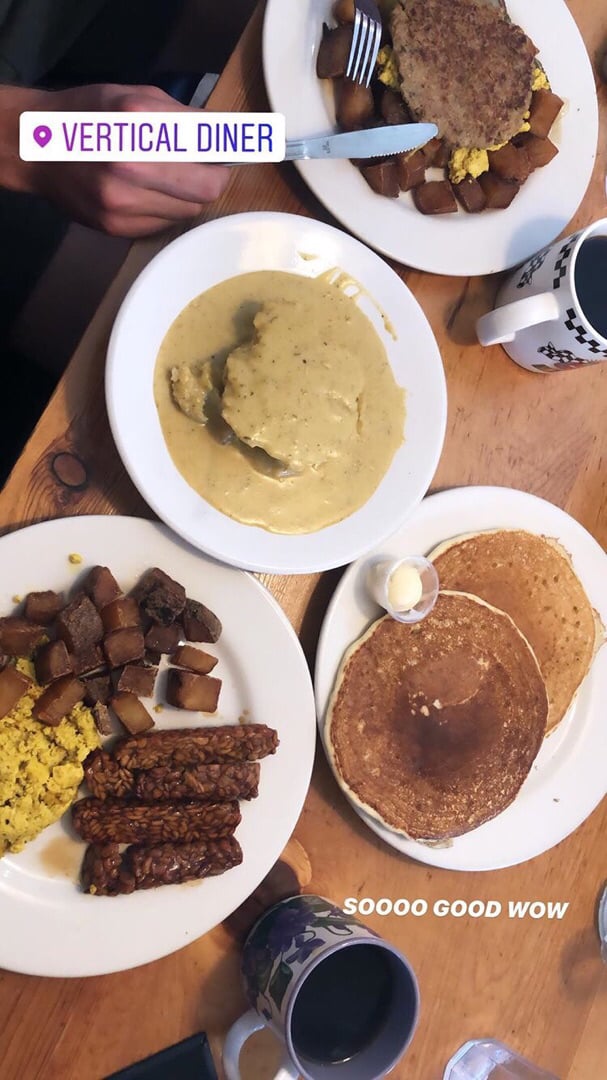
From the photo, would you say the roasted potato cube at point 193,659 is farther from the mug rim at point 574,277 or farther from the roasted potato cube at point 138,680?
the mug rim at point 574,277

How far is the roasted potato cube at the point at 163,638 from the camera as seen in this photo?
1.28 metres

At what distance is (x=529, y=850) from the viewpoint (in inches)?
61.9

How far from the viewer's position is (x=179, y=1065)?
4.44 ft

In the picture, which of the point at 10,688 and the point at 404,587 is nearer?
the point at 10,688

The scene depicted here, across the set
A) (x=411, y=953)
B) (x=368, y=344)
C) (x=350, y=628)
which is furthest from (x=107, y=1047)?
(x=368, y=344)

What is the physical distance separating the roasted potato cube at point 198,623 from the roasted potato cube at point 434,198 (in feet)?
2.56

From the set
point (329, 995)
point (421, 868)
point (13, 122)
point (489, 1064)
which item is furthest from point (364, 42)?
point (489, 1064)

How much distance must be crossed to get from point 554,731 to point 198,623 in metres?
0.79

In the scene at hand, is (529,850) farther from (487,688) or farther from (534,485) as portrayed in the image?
(534,485)

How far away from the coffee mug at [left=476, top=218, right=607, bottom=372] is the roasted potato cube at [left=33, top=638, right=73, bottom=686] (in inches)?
35.8

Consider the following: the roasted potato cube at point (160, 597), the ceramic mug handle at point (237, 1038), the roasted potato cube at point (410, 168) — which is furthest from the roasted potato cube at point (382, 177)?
the ceramic mug handle at point (237, 1038)

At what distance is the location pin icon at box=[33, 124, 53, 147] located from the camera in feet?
3.70

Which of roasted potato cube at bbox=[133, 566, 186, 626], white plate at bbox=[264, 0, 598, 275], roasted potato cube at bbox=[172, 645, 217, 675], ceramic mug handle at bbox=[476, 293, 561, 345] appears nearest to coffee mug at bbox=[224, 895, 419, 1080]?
roasted potato cube at bbox=[172, 645, 217, 675]

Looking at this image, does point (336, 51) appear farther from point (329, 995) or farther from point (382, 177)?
point (329, 995)
